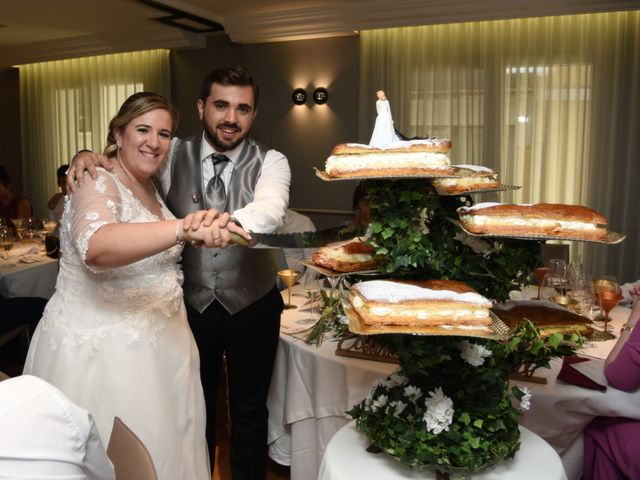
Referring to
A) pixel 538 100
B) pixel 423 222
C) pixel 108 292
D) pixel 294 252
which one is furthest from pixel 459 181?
pixel 538 100

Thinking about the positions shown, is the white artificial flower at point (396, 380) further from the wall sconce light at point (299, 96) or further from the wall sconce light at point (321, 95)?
the wall sconce light at point (299, 96)

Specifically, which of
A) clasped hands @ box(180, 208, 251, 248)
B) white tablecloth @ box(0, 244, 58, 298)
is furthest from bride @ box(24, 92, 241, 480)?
white tablecloth @ box(0, 244, 58, 298)

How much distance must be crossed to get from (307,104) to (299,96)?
0.44 ft

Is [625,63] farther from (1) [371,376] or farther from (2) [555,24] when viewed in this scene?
(1) [371,376]

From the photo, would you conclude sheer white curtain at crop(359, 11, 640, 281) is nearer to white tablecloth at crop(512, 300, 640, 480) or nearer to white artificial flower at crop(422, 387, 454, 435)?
white tablecloth at crop(512, 300, 640, 480)

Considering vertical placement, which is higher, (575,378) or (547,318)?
(547,318)

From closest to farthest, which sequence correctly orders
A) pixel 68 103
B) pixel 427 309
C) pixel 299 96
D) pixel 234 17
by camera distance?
1. pixel 427 309
2. pixel 234 17
3. pixel 299 96
4. pixel 68 103

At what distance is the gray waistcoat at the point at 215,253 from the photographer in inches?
92.0

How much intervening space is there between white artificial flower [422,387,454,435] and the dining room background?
4.99m

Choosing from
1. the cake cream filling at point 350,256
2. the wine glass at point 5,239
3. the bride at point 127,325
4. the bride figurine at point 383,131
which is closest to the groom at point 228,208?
the bride at point 127,325

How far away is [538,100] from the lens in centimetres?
595

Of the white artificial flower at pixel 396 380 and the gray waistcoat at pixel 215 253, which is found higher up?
the gray waistcoat at pixel 215 253

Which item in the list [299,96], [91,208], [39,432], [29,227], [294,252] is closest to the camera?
[39,432]

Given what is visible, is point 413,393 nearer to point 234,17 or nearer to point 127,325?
point 127,325
